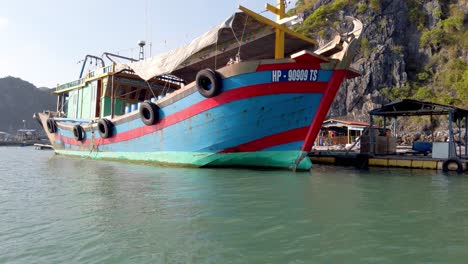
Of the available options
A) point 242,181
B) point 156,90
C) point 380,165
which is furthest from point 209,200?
point 156,90

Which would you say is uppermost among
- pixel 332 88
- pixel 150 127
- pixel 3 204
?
pixel 332 88

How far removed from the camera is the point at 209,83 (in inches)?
444

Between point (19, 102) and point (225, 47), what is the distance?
487 feet

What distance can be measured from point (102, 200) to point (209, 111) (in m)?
5.54

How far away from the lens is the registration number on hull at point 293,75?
1053 cm

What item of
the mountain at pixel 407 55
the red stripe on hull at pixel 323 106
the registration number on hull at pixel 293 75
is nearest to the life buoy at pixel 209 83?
the registration number on hull at pixel 293 75

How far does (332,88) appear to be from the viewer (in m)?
11.1

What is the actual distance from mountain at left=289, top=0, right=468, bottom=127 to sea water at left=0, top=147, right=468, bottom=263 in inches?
1595

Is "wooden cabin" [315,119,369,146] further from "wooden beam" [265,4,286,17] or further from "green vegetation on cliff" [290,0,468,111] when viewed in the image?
"green vegetation on cliff" [290,0,468,111]

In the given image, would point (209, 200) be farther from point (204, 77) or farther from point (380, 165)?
point (380, 165)

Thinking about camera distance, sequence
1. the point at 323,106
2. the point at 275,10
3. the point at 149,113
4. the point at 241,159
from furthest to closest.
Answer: the point at 149,113
the point at 275,10
the point at 241,159
the point at 323,106

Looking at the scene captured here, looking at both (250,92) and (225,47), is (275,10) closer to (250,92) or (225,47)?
(225,47)

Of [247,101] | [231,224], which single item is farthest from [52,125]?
[231,224]

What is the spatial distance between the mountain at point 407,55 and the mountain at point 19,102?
122684 millimetres
